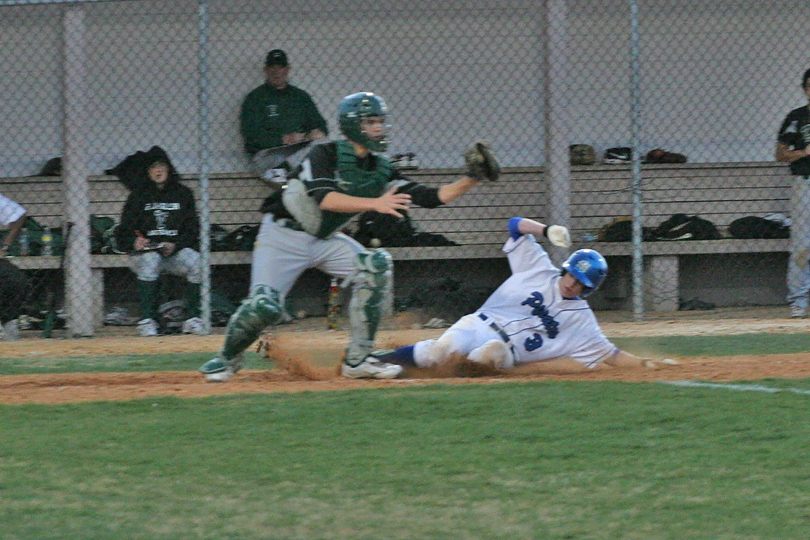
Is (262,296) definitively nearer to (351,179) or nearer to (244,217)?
(351,179)

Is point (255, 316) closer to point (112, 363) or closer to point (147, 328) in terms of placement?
point (112, 363)

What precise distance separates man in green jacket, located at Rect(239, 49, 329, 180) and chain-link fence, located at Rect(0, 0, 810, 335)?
17.0 inches

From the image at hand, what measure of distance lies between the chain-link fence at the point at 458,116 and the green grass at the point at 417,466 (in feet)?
19.0

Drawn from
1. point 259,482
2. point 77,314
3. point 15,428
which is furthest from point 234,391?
point 77,314

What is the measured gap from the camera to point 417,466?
425 centimetres

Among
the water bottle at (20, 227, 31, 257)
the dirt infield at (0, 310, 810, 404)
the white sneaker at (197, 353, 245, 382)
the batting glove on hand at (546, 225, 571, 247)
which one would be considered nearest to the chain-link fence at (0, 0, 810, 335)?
the water bottle at (20, 227, 31, 257)

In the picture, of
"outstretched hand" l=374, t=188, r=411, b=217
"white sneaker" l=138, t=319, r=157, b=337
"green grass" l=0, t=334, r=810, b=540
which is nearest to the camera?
"green grass" l=0, t=334, r=810, b=540

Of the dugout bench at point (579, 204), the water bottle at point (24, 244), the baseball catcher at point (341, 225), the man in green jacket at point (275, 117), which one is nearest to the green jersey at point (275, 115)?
the man in green jacket at point (275, 117)

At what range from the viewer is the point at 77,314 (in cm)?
1023

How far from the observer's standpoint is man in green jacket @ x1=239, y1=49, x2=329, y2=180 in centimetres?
1109

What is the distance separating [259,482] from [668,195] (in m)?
9.11

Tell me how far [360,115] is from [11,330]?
5216 mm

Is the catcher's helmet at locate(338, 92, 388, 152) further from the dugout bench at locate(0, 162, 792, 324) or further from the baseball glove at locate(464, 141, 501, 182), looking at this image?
the dugout bench at locate(0, 162, 792, 324)

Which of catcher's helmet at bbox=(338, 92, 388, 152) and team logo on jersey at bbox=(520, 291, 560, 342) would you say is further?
team logo on jersey at bbox=(520, 291, 560, 342)
